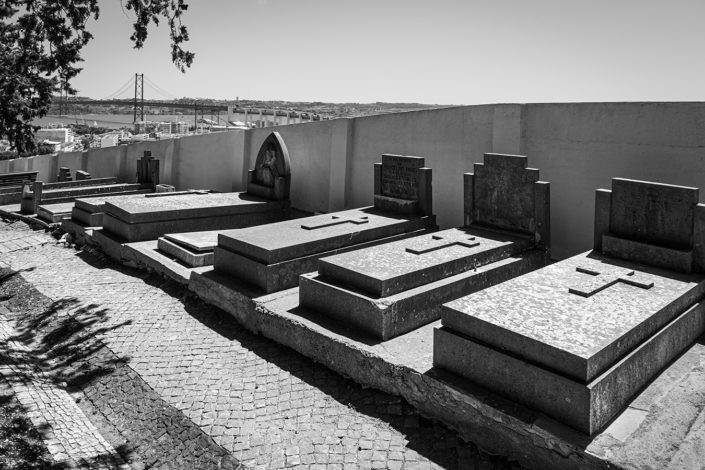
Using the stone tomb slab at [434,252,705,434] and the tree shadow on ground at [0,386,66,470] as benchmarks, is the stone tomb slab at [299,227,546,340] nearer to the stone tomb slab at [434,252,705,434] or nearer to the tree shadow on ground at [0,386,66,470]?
the stone tomb slab at [434,252,705,434]

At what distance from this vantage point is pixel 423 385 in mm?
3643

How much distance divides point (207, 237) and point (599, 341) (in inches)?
200

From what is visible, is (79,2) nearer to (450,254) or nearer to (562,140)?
(450,254)

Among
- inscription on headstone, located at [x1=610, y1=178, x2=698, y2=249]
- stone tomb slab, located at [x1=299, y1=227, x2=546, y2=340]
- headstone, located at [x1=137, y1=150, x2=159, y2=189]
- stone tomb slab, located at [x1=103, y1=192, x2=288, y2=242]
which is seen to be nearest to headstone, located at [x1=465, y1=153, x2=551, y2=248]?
stone tomb slab, located at [x1=299, y1=227, x2=546, y2=340]

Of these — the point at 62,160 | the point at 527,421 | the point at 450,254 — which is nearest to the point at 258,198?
the point at 450,254

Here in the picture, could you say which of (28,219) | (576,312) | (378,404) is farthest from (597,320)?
(28,219)

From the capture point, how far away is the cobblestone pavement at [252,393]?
334cm

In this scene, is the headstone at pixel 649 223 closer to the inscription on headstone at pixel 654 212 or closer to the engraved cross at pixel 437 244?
the inscription on headstone at pixel 654 212

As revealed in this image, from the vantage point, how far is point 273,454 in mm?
3346

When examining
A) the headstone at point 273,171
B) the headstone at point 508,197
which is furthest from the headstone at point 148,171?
the headstone at point 508,197

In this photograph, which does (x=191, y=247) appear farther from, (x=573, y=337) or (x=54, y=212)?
(x=573, y=337)

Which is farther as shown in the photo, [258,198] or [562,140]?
[258,198]

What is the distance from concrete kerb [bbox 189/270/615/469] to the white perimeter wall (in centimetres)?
299

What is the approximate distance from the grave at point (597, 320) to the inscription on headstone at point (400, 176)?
106 inches
